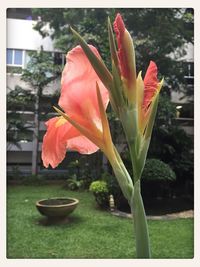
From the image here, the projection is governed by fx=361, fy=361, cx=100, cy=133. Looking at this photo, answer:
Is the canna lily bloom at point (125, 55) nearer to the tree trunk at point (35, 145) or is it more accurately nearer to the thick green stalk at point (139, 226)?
the thick green stalk at point (139, 226)

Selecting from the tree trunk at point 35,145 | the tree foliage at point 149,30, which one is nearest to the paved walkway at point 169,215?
the tree trunk at point 35,145

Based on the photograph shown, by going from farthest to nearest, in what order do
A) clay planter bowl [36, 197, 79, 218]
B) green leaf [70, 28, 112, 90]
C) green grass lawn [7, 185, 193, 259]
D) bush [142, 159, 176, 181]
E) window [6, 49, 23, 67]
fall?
clay planter bowl [36, 197, 79, 218], bush [142, 159, 176, 181], green grass lawn [7, 185, 193, 259], window [6, 49, 23, 67], green leaf [70, 28, 112, 90]

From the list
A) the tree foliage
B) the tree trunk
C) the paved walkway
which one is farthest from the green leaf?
the paved walkway

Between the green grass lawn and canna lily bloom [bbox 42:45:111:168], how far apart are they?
1.72 meters

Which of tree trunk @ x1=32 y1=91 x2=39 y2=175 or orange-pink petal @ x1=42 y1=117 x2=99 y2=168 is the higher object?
orange-pink petal @ x1=42 y1=117 x2=99 y2=168

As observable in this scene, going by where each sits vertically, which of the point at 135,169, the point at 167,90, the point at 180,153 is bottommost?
the point at 180,153

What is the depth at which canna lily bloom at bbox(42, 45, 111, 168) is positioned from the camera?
37 cm

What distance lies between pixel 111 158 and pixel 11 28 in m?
1.62

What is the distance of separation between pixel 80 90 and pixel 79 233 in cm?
193

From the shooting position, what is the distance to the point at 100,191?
2.37 metres

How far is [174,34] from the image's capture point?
2.20 metres

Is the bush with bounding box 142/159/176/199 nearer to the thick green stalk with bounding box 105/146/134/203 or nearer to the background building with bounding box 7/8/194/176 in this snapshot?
the background building with bounding box 7/8/194/176
